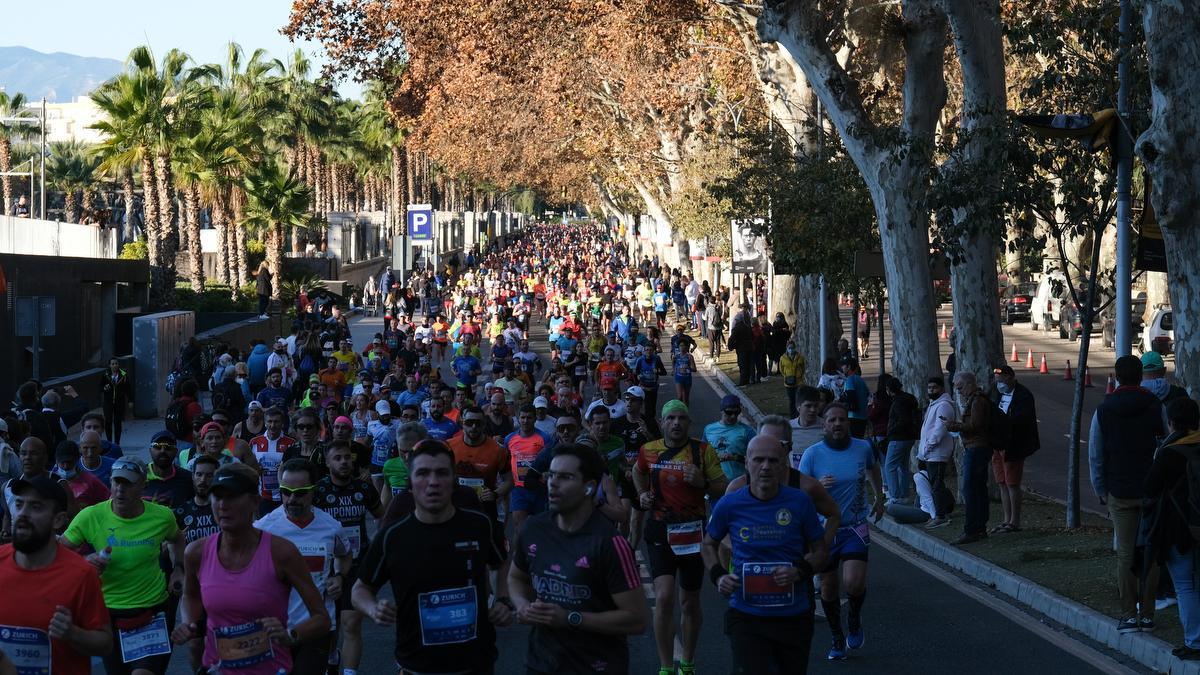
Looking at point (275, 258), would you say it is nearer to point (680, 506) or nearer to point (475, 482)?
point (475, 482)

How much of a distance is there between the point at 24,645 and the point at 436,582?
4.84ft

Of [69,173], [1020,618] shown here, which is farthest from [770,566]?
[69,173]

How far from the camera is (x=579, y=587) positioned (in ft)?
20.1

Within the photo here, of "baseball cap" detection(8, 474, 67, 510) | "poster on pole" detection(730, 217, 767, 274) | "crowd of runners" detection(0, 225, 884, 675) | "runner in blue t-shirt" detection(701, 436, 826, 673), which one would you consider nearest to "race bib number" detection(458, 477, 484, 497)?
"crowd of runners" detection(0, 225, 884, 675)

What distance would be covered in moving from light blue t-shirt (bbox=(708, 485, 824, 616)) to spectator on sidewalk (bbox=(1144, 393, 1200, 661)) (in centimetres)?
296

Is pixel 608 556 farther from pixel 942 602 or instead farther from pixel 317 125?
pixel 317 125

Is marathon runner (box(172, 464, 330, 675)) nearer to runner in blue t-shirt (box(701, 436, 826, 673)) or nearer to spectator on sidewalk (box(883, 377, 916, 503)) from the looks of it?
runner in blue t-shirt (box(701, 436, 826, 673))

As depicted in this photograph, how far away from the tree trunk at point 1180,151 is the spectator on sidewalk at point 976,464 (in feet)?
11.4

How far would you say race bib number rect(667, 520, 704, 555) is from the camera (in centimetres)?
1032

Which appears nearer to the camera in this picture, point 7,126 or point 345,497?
point 345,497

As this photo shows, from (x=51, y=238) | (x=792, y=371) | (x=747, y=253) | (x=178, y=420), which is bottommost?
(x=792, y=371)

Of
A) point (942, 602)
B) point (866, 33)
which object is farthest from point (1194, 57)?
point (866, 33)

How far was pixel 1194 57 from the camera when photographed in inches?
473

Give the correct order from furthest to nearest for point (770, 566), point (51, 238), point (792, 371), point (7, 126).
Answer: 1. point (7, 126)
2. point (51, 238)
3. point (792, 371)
4. point (770, 566)
